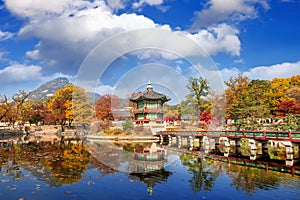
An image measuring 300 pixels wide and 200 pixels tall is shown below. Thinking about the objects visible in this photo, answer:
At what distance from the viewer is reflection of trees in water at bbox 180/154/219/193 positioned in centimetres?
1020

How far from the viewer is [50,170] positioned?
502 inches

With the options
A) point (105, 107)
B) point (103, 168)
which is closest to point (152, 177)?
point (103, 168)

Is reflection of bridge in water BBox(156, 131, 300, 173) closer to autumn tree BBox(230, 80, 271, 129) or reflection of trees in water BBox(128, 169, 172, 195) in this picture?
autumn tree BBox(230, 80, 271, 129)

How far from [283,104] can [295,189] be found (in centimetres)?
2347

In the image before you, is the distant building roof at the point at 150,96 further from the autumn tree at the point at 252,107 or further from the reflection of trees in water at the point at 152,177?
the reflection of trees in water at the point at 152,177

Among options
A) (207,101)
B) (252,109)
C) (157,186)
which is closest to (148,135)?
(207,101)

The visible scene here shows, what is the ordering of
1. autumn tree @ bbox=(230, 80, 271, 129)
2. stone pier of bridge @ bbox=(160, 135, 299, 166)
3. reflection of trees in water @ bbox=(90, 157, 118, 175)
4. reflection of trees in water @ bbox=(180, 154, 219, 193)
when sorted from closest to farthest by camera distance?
1. reflection of trees in water @ bbox=(180, 154, 219, 193)
2. reflection of trees in water @ bbox=(90, 157, 118, 175)
3. stone pier of bridge @ bbox=(160, 135, 299, 166)
4. autumn tree @ bbox=(230, 80, 271, 129)

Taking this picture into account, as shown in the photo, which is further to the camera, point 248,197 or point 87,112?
point 87,112

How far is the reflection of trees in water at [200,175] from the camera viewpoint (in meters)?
10.2

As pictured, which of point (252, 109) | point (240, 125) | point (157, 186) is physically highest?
point (252, 109)

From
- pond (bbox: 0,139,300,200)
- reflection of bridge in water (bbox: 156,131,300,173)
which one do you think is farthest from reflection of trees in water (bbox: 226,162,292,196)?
reflection of bridge in water (bbox: 156,131,300,173)

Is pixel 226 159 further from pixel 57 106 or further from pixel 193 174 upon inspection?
pixel 57 106

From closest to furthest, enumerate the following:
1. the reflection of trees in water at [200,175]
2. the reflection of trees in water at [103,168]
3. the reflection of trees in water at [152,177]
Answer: the reflection of trees in water at [200,175], the reflection of trees in water at [152,177], the reflection of trees in water at [103,168]

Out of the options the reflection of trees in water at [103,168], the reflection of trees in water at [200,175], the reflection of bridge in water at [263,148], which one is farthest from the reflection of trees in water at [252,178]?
the reflection of trees in water at [103,168]
